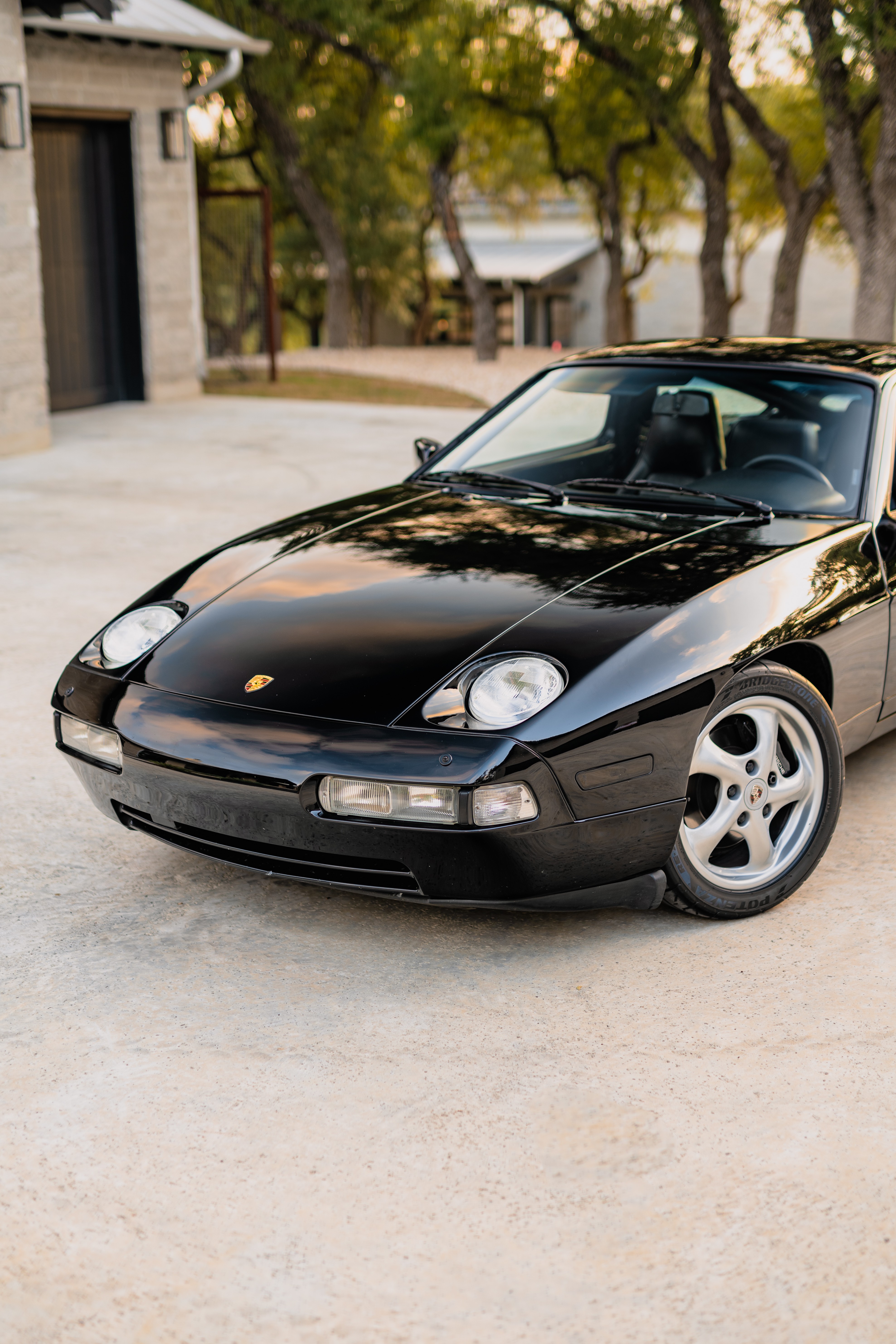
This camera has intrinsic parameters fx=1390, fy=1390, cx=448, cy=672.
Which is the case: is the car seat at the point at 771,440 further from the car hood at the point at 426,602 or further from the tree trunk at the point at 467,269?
the tree trunk at the point at 467,269

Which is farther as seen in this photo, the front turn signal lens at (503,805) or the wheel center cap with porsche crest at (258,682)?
the wheel center cap with porsche crest at (258,682)

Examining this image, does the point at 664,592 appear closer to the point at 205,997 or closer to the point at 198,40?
the point at 205,997

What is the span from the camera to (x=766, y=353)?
454cm

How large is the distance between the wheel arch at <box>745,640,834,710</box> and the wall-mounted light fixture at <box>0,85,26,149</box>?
29.7ft

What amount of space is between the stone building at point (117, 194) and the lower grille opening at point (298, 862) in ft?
30.6

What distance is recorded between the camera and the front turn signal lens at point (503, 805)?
2.94 metres

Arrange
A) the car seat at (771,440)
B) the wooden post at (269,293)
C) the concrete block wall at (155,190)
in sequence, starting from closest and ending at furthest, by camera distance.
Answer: the car seat at (771,440) → the concrete block wall at (155,190) → the wooden post at (269,293)

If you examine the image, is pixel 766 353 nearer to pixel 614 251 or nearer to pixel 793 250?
pixel 793 250

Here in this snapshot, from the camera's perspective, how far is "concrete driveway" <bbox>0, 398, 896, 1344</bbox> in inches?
84.4

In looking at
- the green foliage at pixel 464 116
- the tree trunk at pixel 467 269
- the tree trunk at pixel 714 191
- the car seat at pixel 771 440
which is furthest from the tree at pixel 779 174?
the car seat at pixel 771 440

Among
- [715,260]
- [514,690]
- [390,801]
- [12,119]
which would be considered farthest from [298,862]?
[715,260]

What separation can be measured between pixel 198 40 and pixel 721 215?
33.1 ft

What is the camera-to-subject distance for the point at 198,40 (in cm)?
1408

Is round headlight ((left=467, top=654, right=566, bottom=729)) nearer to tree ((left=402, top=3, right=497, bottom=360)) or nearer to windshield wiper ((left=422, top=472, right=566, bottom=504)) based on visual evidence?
windshield wiper ((left=422, top=472, right=566, bottom=504))
